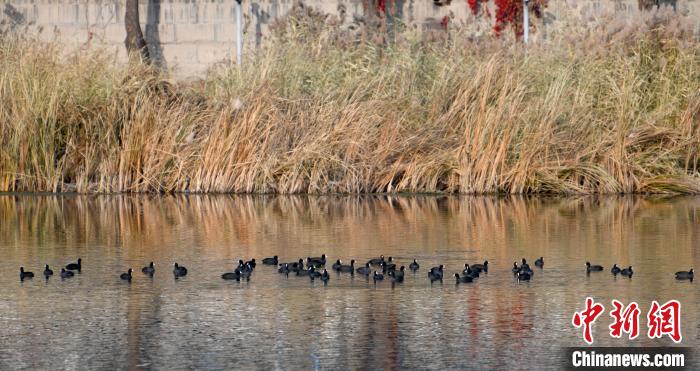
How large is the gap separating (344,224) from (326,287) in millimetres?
4096

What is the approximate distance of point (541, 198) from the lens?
1722 centimetres

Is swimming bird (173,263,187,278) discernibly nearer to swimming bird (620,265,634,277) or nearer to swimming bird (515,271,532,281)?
swimming bird (515,271,532,281)

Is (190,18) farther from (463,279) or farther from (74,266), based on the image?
(463,279)

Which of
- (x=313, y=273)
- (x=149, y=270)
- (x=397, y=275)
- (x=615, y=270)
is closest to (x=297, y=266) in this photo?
(x=313, y=273)

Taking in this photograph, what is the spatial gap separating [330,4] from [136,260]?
16.6 meters

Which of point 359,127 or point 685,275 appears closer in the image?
point 685,275

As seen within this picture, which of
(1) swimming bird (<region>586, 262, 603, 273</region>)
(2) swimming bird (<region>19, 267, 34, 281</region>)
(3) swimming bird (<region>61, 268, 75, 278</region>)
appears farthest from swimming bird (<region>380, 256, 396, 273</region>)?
(2) swimming bird (<region>19, 267, 34, 281</region>)

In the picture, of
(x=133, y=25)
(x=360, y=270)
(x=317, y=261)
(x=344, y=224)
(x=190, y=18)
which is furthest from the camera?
(x=190, y=18)

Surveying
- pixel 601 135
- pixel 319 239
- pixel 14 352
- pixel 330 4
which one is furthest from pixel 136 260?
pixel 330 4

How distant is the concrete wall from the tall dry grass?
802 cm

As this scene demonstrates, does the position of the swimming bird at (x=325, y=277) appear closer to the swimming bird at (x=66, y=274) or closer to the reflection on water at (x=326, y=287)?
the reflection on water at (x=326, y=287)

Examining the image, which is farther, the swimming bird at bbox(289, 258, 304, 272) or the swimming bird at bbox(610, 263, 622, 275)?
the swimming bird at bbox(289, 258, 304, 272)

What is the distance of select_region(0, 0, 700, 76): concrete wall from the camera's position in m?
27.7

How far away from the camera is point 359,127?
18.2m
